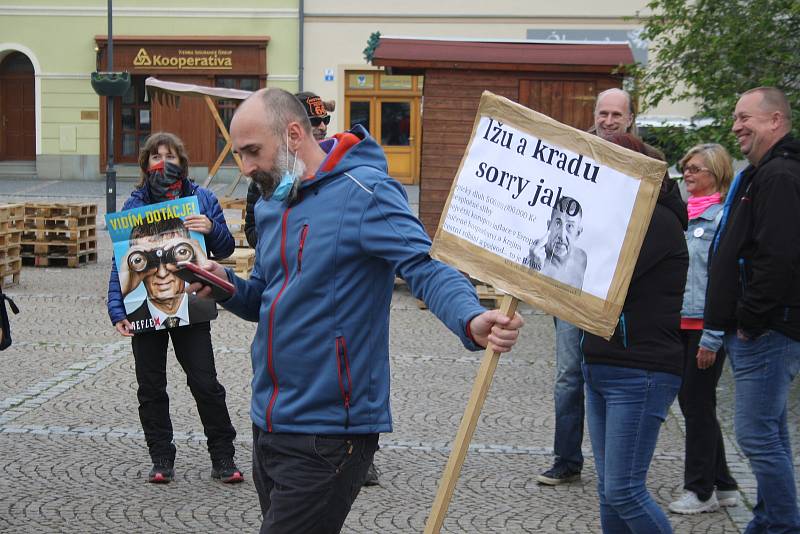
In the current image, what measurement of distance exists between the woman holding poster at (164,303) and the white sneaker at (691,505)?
224 centimetres

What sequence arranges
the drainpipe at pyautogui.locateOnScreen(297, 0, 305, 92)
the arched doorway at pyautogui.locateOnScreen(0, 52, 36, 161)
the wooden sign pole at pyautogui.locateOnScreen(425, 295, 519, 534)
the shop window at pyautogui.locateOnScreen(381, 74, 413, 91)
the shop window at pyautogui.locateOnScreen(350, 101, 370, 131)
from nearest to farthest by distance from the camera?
the wooden sign pole at pyautogui.locateOnScreen(425, 295, 519, 534) < the drainpipe at pyautogui.locateOnScreen(297, 0, 305, 92) < the shop window at pyautogui.locateOnScreen(381, 74, 413, 91) < the shop window at pyautogui.locateOnScreen(350, 101, 370, 131) < the arched doorway at pyautogui.locateOnScreen(0, 52, 36, 161)

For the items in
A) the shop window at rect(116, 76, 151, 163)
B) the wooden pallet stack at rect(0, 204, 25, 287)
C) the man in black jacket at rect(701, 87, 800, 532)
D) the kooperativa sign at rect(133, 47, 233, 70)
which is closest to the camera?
the man in black jacket at rect(701, 87, 800, 532)

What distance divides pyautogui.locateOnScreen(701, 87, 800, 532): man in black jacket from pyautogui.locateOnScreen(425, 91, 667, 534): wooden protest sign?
1338mm

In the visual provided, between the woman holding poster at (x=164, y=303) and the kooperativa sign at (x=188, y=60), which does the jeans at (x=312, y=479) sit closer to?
the woman holding poster at (x=164, y=303)

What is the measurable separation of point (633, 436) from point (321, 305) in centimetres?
144

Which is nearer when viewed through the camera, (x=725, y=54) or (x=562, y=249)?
(x=562, y=249)

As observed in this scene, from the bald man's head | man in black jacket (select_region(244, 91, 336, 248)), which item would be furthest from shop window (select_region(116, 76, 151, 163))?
the bald man's head

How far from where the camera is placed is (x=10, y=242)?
1351 centimetres

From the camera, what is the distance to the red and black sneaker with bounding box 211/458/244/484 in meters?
5.95

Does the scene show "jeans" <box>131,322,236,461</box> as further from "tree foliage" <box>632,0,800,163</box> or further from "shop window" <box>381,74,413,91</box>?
"shop window" <box>381,74,413,91</box>

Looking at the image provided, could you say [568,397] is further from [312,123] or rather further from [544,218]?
[544,218]

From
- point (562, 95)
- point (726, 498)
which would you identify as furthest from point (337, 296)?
point (562, 95)

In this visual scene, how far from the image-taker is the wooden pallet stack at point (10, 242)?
42.5ft

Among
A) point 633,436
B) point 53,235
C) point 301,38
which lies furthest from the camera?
point 301,38
